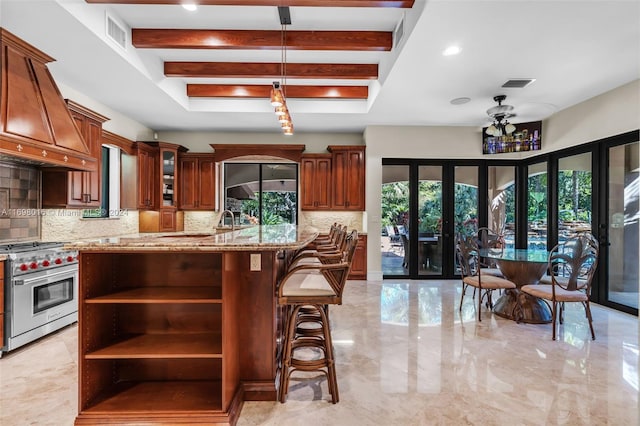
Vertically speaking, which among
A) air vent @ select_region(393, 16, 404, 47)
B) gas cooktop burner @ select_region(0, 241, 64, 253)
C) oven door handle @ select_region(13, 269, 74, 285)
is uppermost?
air vent @ select_region(393, 16, 404, 47)

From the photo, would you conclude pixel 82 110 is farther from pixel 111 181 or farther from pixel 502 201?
pixel 502 201

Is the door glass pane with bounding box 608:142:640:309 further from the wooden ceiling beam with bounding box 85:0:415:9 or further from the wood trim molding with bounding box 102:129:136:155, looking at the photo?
the wood trim molding with bounding box 102:129:136:155

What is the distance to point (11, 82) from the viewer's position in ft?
9.29

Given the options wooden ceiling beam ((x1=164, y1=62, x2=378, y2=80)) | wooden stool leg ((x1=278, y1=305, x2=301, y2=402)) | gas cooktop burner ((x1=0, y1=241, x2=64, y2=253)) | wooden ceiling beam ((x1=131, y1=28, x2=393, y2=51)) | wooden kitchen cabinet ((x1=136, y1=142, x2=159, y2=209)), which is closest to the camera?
wooden stool leg ((x1=278, y1=305, x2=301, y2=402))

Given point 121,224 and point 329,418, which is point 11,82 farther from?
point 329,418

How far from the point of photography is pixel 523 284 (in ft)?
12.9

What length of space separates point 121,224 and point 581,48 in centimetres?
669

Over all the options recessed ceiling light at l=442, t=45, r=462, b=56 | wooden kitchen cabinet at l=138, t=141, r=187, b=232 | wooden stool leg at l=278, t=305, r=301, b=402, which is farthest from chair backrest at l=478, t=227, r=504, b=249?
wooden kitchen cabinet at l=138, t=141, r=187, b=232

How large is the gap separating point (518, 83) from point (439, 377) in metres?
3.69

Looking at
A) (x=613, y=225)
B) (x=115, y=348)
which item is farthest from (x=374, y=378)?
(x=613, y=225)

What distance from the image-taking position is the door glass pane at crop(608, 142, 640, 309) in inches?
168

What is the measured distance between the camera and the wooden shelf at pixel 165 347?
6.23ft

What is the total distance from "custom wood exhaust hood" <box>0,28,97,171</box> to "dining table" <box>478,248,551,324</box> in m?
4.91

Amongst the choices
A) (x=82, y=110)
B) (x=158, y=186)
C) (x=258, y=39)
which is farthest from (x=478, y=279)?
(x=158, y=186)
